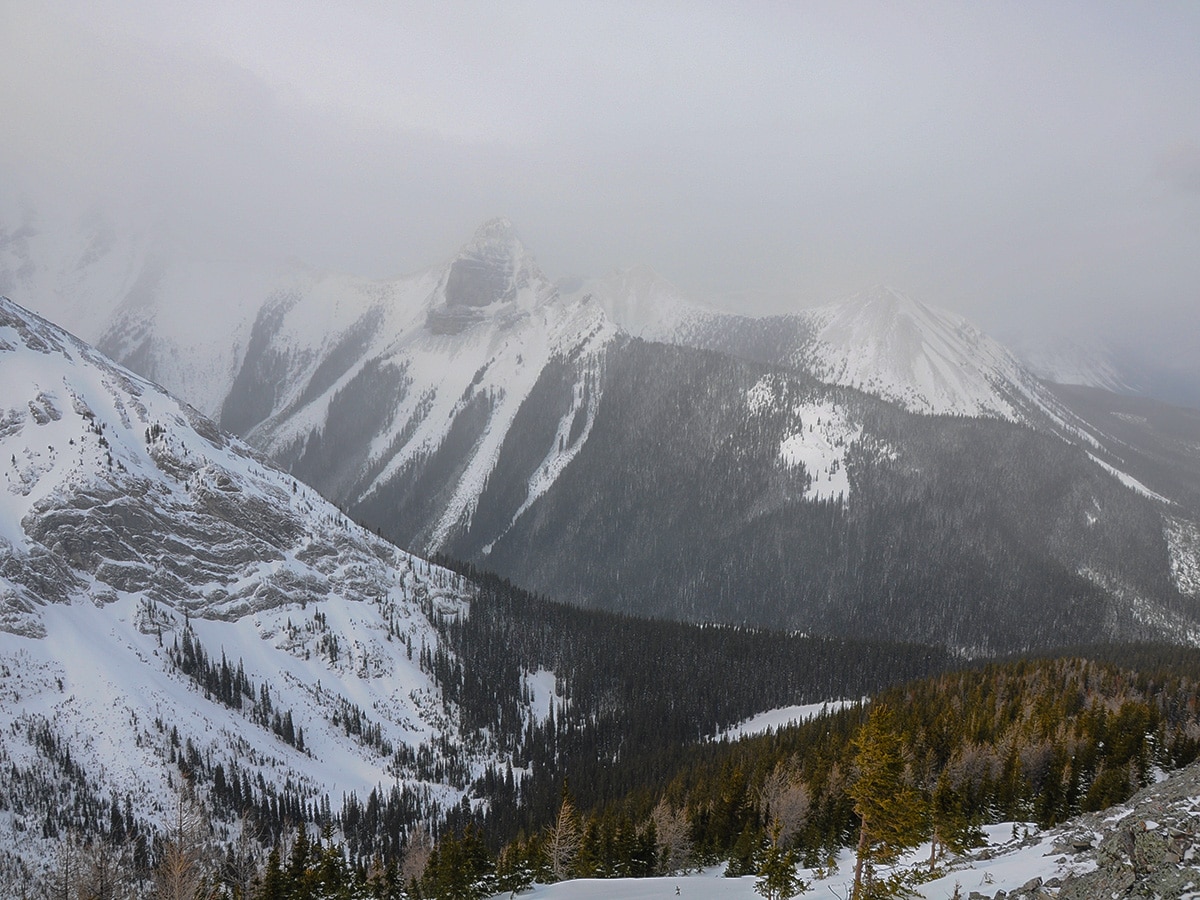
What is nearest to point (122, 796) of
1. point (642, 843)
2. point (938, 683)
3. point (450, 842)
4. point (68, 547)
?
point (68, 547)

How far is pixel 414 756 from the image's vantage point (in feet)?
481

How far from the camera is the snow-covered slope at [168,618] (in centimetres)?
12062

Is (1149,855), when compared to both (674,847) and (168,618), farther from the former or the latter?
(168,618)

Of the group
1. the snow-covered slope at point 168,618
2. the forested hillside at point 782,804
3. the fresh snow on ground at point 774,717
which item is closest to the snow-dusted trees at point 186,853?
the forested hillside at point 782,804

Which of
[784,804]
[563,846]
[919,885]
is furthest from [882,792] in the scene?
[563,846]

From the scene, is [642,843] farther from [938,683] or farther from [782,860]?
[938,683]

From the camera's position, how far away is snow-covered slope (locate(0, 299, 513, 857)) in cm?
12062

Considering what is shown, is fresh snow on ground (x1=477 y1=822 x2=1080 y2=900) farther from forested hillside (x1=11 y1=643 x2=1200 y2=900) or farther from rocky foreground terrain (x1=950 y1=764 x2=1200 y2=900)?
forested hillside (x1=11 y1=643 x2=1200 y2=900)

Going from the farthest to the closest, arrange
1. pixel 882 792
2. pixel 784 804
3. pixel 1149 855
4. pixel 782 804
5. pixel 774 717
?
1. pixel 774 717
2. pixel 782 804
3. pixel 784 804
4. pixel 882 792
5. pixel 1149 855

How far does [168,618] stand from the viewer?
152 m

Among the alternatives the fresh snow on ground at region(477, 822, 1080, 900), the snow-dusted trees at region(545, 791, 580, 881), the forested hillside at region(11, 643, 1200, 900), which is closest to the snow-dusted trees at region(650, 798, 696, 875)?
the forested hillside at region(11, 643, 1200, 900)

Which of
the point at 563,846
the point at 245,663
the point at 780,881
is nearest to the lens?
the point at 780,881

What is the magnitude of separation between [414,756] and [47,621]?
76.5m

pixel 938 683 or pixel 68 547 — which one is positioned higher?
pixel 68 547
